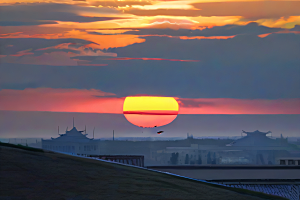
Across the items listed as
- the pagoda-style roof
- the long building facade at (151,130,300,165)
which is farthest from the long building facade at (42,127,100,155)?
the long building facade at (151,130,300,165)

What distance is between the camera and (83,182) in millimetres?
6426

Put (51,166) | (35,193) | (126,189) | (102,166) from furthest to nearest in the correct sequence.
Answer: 1. (102,166)
2. (51,166)
3. (126,189)
4. (35,193)

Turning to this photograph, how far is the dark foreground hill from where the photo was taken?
5.84 meters

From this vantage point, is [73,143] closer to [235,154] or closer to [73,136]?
[73,136]

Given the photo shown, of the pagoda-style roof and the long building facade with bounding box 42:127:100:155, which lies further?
the pagoda-style roof

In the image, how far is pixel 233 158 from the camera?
380ft

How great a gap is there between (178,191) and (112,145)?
18767 cm

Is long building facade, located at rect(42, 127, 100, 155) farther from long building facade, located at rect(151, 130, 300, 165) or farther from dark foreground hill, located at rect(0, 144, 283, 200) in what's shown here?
dark foreground hill, located at rect(0, 144, 283, 200)

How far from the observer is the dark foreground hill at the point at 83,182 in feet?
19.1

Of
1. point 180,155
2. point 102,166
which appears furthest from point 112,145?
point 102,166

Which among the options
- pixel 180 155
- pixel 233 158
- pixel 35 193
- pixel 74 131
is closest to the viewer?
pixel 35 193

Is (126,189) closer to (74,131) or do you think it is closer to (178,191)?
(178,191)

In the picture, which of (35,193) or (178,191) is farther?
(178,191)

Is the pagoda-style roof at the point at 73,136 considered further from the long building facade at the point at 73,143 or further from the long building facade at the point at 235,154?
the long building facade at the point at 235,154
